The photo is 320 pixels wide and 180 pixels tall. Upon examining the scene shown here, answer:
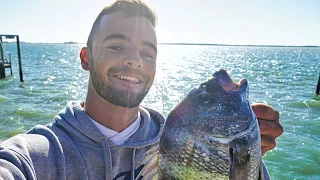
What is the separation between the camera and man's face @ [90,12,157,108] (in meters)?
2.79

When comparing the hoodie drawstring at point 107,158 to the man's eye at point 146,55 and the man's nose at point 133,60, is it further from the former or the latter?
the man's eye at point 146,55

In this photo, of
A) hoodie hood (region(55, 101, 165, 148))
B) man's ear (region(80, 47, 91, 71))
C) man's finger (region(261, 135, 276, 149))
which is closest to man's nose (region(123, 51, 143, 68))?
man's ear (region(80, 47, 91, 71))

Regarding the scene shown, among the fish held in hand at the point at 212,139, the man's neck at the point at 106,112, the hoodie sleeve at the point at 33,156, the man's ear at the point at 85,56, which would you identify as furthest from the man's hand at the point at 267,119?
the man's ear at the point at 85,56

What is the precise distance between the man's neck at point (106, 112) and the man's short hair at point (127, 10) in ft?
1.80

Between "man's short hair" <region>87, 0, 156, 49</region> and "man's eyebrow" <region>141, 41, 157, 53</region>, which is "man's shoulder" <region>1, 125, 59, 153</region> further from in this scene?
"man's eyebrow" <region>141, 41, 157, 53</region>

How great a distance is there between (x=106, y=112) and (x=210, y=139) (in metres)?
1.28

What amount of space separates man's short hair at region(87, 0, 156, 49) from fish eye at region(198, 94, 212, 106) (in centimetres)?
127

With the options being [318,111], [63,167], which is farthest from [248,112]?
[318,111]

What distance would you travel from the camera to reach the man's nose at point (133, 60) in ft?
9.09

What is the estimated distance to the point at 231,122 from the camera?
1921 mm

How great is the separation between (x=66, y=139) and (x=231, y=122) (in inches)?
55.0

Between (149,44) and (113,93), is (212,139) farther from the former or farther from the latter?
(149,44)

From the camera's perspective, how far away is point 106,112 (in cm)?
286

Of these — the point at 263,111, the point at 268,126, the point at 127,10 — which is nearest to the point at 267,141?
the point at 268,126
